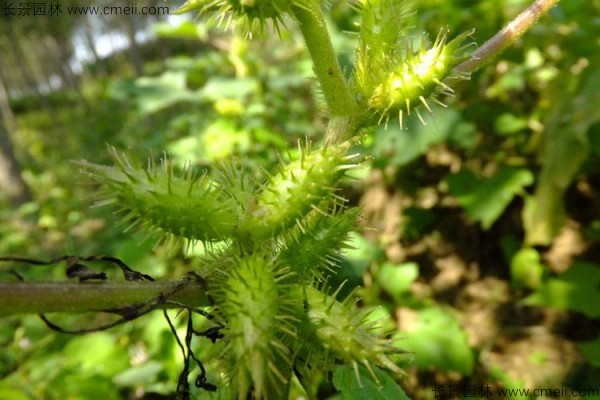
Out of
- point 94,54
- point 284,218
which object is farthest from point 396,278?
point 94,54

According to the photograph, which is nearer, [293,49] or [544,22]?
[544,22]

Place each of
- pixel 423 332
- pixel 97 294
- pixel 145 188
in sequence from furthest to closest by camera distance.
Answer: pixel 423 332
pixel 145 188
pixel 97 294

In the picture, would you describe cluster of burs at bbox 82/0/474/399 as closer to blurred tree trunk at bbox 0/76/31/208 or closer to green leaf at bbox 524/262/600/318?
green leaf at bbox 524/262/600/318

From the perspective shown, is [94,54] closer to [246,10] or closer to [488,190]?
[488,190]

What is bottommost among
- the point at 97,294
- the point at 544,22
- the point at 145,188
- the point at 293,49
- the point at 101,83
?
the point at 97,294

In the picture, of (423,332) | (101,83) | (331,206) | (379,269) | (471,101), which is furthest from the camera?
(101,83)

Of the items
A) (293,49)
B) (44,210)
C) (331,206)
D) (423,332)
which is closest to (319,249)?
(331,206)

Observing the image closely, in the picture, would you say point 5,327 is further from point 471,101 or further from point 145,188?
point 471,101
